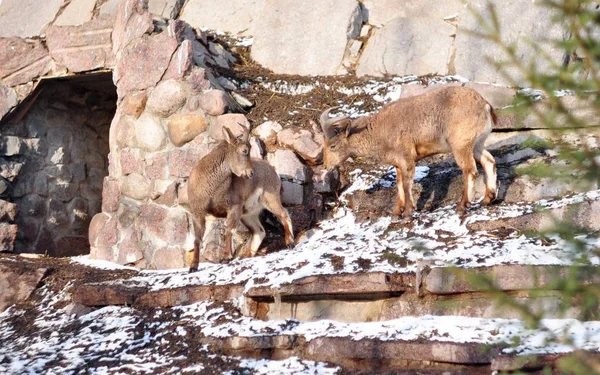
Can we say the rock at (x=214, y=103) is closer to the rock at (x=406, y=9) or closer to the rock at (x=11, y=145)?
the rock at (x=406, y=9)

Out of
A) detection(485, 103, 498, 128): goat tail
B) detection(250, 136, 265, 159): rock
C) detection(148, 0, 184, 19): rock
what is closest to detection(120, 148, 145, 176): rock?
detection(250, 136, 265, 159): rock

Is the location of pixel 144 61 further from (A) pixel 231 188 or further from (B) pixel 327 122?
(B) pixel 327 122

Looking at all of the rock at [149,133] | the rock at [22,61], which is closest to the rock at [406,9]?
the rock at [149,133]

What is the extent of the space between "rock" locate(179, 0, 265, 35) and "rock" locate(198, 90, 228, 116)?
274 centimetres

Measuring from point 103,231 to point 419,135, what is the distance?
405 centimetres

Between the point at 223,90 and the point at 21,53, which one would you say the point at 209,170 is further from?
the point at 21,53

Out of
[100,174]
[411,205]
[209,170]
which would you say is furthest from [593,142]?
[100,174]

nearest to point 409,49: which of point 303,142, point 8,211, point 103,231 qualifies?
point 303,142

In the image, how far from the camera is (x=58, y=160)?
37.0 ft

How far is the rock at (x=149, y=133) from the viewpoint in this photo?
30.0ft

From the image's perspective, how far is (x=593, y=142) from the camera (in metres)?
7.72

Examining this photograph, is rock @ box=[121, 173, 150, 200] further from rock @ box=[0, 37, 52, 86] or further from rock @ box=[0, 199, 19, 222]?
rock @ box=[0, 37, 52, 86]

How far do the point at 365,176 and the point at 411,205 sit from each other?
1.29 meters

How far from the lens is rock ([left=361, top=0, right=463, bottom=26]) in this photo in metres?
10.6
